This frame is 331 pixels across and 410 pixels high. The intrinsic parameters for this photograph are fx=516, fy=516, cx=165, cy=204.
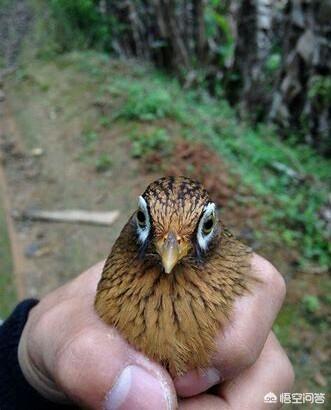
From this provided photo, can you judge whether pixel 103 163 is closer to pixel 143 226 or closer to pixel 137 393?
pixel 143 226

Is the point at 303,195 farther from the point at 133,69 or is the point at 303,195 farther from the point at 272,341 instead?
the point at 133,69

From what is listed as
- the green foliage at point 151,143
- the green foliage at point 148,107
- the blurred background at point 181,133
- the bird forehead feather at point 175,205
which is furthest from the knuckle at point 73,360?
the green foliage at point 148,107

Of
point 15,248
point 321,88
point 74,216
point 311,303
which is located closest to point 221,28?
point 321,88

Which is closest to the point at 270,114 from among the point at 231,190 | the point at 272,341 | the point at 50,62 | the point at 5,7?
the point at 231,190

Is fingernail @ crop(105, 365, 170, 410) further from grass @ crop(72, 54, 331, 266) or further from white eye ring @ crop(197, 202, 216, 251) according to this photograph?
grass @ crop(72, 54, 331, 266)

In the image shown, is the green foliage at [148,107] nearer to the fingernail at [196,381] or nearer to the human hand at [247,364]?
the human hand at [247,364]
